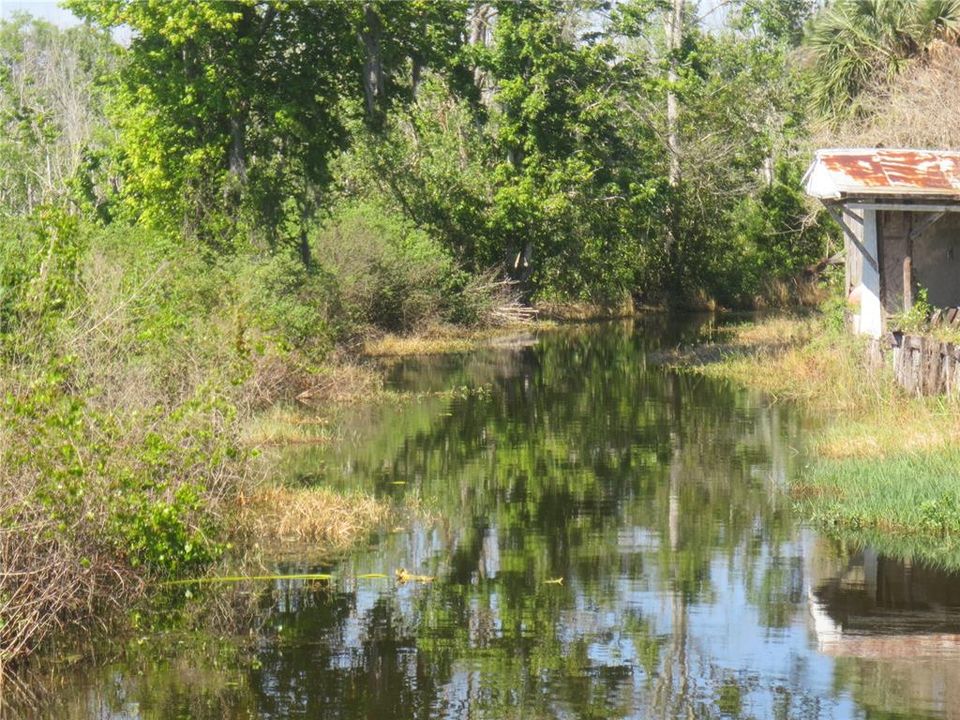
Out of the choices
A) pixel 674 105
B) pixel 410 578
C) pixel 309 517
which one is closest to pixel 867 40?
pixel 674 105

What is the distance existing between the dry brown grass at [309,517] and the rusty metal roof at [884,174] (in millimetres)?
10933

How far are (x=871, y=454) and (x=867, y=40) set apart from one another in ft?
52.4

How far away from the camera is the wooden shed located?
24.0 meters

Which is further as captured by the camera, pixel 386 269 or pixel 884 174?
pixel 386 269

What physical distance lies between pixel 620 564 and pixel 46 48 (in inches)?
3727

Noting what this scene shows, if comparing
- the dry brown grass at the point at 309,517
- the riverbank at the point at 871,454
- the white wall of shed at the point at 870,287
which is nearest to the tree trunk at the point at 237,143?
the riverbank at the point at 871,454

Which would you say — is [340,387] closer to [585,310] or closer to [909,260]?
[909,260]

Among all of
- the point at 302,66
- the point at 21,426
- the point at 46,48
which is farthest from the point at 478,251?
the point at 46,48

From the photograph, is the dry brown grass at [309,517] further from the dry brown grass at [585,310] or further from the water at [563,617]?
the dry brown grass at [585,310]

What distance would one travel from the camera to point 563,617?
1278cm

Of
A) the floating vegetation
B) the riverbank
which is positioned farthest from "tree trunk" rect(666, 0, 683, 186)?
the floating vegetation

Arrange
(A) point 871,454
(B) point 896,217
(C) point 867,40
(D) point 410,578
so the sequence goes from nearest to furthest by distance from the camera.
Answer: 1. (D) point 410,578
2. (A) point 871,454
3. (B) point 896,217
4. (C) point 867,40

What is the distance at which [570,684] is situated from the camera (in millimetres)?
10852

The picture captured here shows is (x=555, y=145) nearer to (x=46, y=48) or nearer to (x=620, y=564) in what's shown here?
(x=620, y=564)
